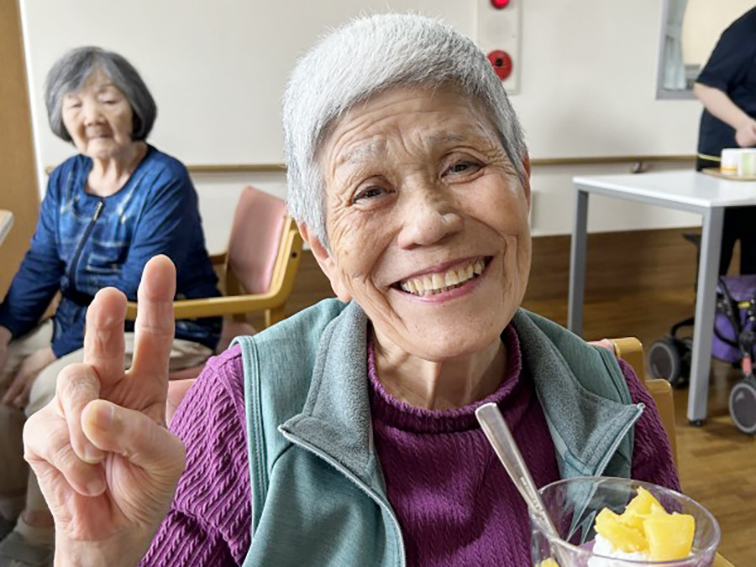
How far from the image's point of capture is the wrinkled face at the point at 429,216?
2.97 ft

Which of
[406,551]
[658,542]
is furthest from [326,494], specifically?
[658,542]

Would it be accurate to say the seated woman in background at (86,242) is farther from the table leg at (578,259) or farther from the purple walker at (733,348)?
the purple walker at (733,348)

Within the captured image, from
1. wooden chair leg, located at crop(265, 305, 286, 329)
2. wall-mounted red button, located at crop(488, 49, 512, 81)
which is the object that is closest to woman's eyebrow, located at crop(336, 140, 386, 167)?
wooden chair leg, located at crop(265, 305, 286, 329)

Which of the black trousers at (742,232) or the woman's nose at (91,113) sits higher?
the woman's nose at (91,113)

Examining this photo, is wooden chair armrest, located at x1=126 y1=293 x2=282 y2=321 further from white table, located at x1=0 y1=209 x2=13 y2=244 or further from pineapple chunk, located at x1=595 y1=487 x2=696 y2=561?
pineapple chunk, located at x1=595 y1=487 x2=696 y2=561

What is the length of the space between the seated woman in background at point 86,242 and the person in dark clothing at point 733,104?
2.42m

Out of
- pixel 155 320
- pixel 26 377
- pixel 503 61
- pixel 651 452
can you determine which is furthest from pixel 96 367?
pixel 503 61

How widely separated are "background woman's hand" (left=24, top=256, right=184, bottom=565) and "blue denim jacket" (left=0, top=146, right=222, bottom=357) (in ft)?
4.79

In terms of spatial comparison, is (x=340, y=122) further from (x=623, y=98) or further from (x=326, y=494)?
(x=623, y=98)

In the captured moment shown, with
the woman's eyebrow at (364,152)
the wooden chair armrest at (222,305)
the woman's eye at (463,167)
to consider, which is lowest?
the wooden chair armrest at (222,305)

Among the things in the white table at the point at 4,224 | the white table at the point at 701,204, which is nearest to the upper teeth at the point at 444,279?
the white table at the point at 701,204

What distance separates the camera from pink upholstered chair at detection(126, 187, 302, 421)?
2.15 meters

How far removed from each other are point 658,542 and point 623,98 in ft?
14.2

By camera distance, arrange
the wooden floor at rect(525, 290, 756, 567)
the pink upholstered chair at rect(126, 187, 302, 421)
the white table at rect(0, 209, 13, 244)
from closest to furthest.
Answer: the pink upholstered chair at rect(126, 187, 302, 421) → the wooden floor at rect(525, 290, 756, 567) → the white table at rect(0, 209, 13, 244)
